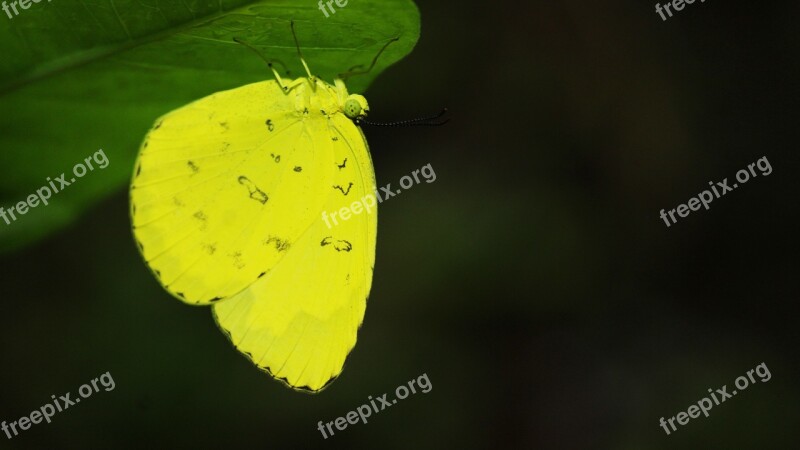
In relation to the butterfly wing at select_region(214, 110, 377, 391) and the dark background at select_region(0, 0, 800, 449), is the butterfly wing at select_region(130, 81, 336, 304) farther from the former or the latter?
the dark background at select_region(0, 0, 800, 449)

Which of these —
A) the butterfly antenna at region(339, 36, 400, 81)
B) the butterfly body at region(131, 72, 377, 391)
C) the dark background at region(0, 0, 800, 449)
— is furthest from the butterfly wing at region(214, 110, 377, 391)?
the dark background at region(0, 0, 800, 449)

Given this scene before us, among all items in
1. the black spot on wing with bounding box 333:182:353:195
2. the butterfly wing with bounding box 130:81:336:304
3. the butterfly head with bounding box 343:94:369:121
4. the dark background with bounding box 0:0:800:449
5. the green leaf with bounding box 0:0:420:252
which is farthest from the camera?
the dark background with bounding box 0:0:800:449

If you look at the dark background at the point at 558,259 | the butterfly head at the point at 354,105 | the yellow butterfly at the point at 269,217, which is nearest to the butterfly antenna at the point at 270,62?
the yellow butterfly at the point at 269,217

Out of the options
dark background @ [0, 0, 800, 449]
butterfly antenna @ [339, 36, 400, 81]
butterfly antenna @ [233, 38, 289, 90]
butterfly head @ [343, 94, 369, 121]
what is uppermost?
butterfly antenna @ [233, 38, 289, 90]

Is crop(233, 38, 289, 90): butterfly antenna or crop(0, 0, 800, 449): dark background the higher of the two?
crop(233, 38, 289, 90): butterfly antenna

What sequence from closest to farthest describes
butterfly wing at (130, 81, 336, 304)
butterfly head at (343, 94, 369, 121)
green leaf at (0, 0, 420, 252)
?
green leaf at (0, 0, 420, 252) → butterfly wing at (130, 81, 336, 304) → butterfly head at (343, 94, 369, 121)

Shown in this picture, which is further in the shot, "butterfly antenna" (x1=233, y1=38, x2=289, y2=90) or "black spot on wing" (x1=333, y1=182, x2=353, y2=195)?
"black spot on wing" (x1=333, y1=182, x2=353, y2=195)

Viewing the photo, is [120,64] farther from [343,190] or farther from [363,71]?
[343,190]
